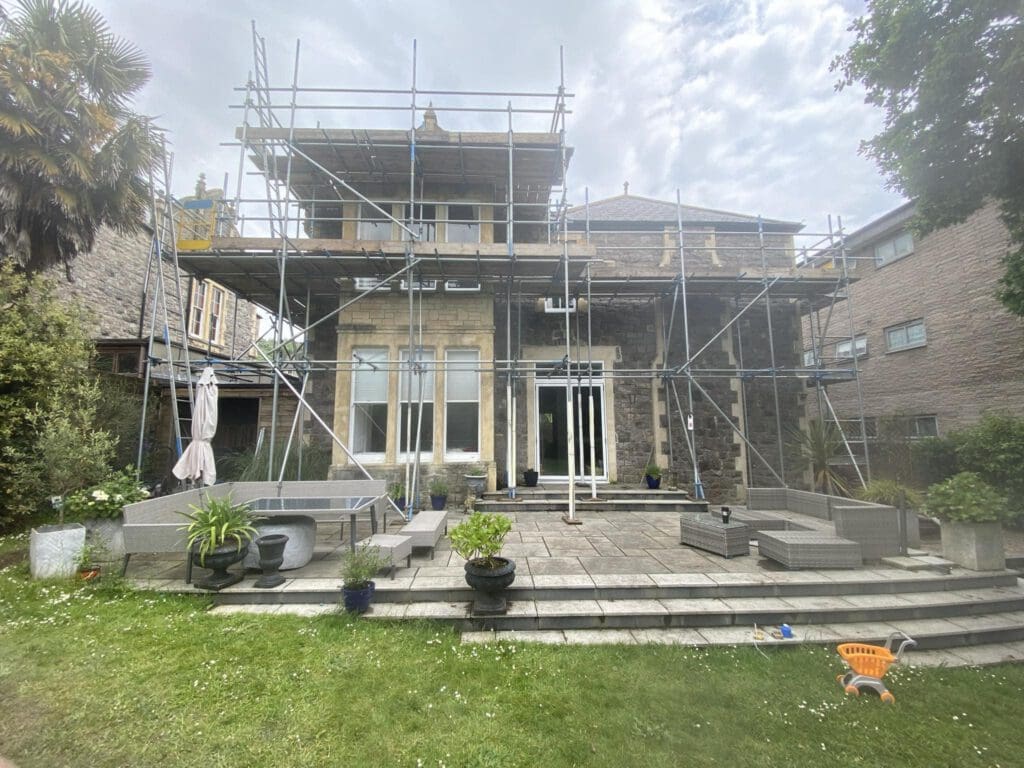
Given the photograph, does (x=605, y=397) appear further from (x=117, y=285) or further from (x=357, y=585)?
(x=117, y=285)

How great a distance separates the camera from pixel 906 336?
12203 mm

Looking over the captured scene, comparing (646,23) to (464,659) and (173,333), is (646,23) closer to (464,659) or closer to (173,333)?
(464,659)

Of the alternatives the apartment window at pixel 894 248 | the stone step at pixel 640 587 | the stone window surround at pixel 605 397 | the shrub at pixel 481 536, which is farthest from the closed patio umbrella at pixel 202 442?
the apartment window at pixel 894 248

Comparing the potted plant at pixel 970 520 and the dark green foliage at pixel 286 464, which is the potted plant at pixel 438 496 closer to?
the dark green foliage at pixel 286 464

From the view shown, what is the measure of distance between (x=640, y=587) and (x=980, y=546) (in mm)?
4180

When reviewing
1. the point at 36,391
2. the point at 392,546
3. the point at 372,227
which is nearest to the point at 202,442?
the point at 36,391

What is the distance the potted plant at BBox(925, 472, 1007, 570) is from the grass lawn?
1.88 m

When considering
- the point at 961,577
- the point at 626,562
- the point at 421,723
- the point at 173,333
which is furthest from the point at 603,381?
the point at 173,333

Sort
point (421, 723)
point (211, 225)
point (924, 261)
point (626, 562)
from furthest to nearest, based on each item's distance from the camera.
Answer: point (924, 261) → point (211, 225) → point (626, 562) → point (421, 723)

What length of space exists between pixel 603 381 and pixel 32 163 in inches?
437

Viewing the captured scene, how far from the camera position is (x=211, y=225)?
7746 mm

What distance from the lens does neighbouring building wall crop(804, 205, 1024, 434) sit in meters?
9.76

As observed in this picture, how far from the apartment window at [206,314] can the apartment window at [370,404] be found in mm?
8563

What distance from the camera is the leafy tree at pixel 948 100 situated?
4.83 m
